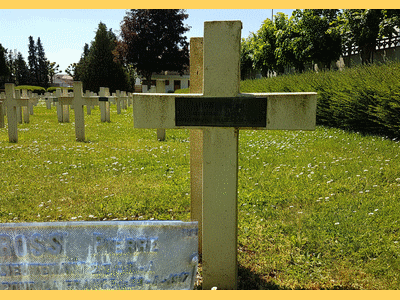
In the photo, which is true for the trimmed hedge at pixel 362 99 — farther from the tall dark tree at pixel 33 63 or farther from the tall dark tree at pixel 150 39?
the tall dark tree at pixel 33 63

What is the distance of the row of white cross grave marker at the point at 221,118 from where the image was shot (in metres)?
2.71

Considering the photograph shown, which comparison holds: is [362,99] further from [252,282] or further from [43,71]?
[43,71]

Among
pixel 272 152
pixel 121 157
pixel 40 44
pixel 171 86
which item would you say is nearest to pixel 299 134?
pixel 272 152

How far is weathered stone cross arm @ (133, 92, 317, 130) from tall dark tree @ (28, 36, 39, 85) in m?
80.2

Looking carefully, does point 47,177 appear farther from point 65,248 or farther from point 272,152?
point 272,152

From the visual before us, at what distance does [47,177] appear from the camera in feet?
20.4

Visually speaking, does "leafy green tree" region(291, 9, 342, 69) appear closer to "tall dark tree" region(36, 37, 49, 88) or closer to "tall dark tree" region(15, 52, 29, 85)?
"tall dark tree" region(15, 52, 29, 85)

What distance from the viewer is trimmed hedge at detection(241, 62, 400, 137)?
397 inches

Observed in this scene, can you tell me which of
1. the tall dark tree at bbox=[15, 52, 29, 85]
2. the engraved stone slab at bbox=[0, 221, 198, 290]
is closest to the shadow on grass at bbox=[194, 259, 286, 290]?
the engraved stone slab at bbox=[0, 221, 198, 290]

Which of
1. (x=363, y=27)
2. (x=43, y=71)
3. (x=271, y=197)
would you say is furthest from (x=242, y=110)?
(x=43, y=71)

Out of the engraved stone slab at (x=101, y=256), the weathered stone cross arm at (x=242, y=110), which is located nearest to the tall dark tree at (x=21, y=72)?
the engraved stone slab at (x=101, y=256)

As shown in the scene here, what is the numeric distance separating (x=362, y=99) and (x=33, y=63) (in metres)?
87.8

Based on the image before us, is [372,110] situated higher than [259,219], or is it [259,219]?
[372,110]

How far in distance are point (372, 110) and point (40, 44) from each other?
94.0m
